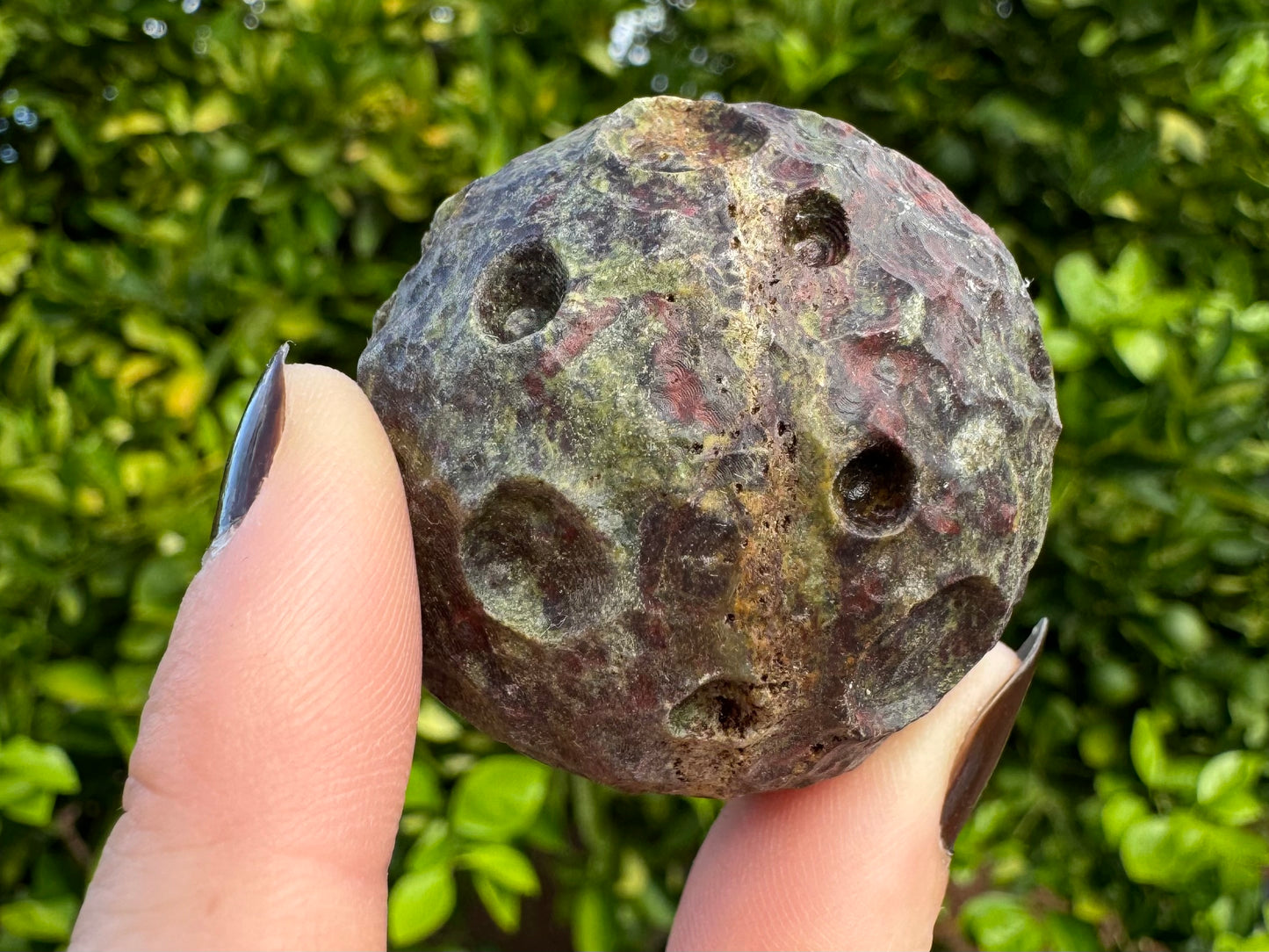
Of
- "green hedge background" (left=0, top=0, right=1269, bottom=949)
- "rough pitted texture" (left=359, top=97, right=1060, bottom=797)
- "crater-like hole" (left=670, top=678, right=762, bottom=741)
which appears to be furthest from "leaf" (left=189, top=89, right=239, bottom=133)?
"crater-like hole" (left=670, top=678, right=762, bottom=741)

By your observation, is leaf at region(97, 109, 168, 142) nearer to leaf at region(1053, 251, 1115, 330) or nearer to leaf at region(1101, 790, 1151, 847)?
leaf at region(1053, 251, 1115, 330)

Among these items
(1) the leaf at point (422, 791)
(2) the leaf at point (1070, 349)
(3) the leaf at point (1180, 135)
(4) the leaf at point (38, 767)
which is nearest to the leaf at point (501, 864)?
(1) the leaf at point (422, 791)

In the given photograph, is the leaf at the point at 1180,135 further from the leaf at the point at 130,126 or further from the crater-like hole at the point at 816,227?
the leaf at the point at 130,126

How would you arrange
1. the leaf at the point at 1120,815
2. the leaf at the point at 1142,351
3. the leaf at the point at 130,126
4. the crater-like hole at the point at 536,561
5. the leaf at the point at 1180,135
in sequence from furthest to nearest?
the leaf at the point at 130,126, the leaf at the point at 1180,135, the leaf at the point at 1142,351, the leaf at the point at 1120,815, the crater-like hole at the point at 536,561

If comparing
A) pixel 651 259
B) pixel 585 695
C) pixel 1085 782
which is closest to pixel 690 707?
pixel 585 695

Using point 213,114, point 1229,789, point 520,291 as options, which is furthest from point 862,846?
point 213,114
